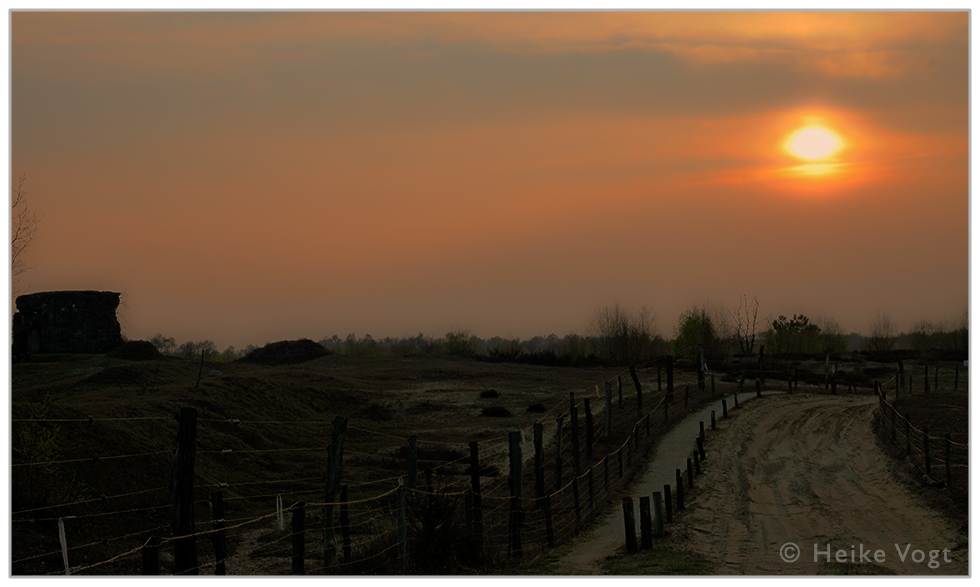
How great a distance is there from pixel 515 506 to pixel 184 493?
7630mm

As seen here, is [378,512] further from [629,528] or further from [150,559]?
[150,559]

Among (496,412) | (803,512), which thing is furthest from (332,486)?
(496,412)

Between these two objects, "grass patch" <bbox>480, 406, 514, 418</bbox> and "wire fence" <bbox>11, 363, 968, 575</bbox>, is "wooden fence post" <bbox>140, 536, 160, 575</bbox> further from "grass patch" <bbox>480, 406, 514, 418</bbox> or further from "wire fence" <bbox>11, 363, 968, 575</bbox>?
"grass patch" <bbox>480, 406, 514, 418</bbox>

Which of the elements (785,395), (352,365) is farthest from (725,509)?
(352,365)

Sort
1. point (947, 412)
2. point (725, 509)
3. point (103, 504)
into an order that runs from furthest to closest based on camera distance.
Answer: point (947, 412) < point (725, 509) < point (103, 504)

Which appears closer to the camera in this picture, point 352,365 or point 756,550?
point 756,550

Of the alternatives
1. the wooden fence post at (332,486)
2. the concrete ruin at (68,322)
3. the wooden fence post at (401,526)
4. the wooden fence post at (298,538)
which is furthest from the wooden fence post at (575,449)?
the concrete ruin at (68,322)

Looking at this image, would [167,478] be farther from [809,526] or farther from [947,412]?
[947,412]

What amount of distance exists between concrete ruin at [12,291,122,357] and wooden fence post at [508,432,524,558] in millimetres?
57868

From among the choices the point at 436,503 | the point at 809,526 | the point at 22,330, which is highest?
the point at 22,330

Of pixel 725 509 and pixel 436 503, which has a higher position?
pixel 436 503

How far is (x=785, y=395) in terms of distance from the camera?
4809 centimetres

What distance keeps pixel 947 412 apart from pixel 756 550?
2571 cm

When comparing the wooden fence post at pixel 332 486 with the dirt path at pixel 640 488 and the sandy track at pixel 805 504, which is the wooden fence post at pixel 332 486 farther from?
the sandy track at pixel 805 504
